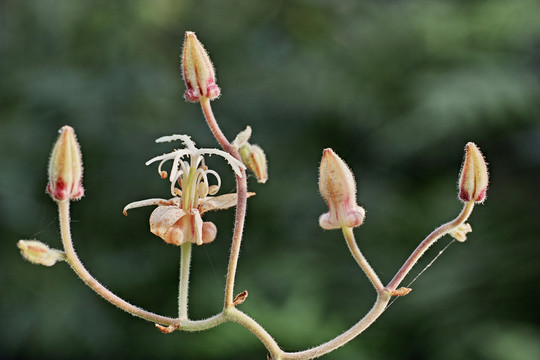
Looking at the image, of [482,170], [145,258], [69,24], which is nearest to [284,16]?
[69,24]

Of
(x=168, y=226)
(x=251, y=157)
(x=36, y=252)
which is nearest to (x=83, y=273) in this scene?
(x=36, y=252)

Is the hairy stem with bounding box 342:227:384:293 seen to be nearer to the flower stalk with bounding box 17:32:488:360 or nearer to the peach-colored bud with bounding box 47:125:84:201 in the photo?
the flower stalk with bounding box 17:32:488:360

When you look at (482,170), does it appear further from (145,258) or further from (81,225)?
(81,225)

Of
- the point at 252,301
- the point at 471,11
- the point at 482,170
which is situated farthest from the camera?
the point at 471,11

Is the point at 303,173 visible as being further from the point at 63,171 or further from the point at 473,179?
the point at 63,171

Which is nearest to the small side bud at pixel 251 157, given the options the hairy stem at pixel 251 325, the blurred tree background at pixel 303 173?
the hairy stem at pixel 251 325

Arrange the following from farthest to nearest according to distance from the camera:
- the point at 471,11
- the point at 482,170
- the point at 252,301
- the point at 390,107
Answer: the point at 471,11
the point at 390,107
the point at 252,301
the point at 482,170
